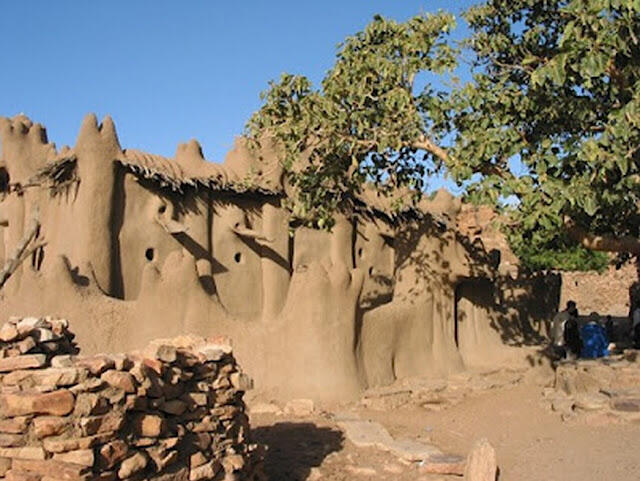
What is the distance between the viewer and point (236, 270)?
13.8m

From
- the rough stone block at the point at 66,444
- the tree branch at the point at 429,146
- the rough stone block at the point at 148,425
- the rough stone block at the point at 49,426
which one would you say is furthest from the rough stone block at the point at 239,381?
the tree branch at the point at 429,146

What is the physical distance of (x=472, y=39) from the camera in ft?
35.5

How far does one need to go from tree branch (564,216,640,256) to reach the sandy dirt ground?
2.41 meters

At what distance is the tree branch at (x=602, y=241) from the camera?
9.52 metres

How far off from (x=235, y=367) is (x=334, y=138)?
4.89 meters

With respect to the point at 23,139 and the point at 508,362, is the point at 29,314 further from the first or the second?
the point at 508,362

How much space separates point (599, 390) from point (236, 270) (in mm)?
6631

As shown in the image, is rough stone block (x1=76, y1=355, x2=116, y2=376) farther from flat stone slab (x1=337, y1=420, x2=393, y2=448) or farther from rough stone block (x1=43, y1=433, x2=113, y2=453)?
flat stone slab (x1=337, y1=420, x2=393, y2=448)

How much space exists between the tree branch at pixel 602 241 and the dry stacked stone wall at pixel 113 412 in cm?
524

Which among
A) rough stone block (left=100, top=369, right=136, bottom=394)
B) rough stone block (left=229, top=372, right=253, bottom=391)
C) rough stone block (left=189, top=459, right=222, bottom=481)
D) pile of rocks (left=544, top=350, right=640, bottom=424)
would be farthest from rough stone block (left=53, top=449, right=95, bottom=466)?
pile of rocks (left=544, top=350, right=640, bottom=424)

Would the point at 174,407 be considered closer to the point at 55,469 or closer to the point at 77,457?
the point at 77,457

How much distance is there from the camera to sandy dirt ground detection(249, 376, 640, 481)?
814cm

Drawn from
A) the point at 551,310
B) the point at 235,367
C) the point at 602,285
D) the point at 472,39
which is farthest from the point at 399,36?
the point at 602,285

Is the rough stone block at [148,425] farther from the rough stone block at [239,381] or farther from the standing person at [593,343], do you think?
the standing person at [593,343]
